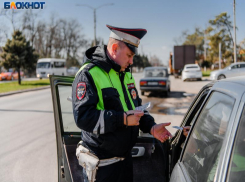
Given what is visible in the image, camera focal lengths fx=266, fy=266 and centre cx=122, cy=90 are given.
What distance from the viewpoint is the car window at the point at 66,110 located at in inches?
106

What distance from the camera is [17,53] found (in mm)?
22828

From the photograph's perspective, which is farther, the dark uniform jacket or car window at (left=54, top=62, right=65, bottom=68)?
car window at (left=54, top=62, right=65, bottom=68)

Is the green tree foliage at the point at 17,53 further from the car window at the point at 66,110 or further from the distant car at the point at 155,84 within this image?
the car window at the point at 66,110

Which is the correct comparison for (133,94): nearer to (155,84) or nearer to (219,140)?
(219,140)

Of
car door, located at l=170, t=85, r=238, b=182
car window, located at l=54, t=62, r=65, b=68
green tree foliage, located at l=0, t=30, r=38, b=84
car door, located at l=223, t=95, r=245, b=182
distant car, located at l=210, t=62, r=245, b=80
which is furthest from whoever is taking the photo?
car window, located at l=54, t=62, r=65, b=68

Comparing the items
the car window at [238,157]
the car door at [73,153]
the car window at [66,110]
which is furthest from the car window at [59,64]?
the car window at [238,157]

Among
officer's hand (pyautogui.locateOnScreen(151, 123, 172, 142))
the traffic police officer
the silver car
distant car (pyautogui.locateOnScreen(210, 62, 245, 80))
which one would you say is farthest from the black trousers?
distant car (pyautogui.locateOnScreen(210, 62, 245, 80))

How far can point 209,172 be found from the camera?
133 cm

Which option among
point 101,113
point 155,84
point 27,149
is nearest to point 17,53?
point 155,84

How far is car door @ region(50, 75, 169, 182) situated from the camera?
2436 mm

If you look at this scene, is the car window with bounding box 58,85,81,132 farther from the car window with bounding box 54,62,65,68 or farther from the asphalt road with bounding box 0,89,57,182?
the car window with bounding box 54,62,65,68

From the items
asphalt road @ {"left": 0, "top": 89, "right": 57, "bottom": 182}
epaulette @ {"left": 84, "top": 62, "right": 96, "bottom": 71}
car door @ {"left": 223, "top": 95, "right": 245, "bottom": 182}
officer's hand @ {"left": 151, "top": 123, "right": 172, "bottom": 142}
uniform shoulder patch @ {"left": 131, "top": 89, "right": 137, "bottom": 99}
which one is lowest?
asphalt road @ {"left": 0, "top": 89, "right": 57, "bottom": 182}

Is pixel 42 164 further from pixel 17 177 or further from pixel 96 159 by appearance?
pixel 96 159

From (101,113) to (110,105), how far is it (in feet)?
0.48
